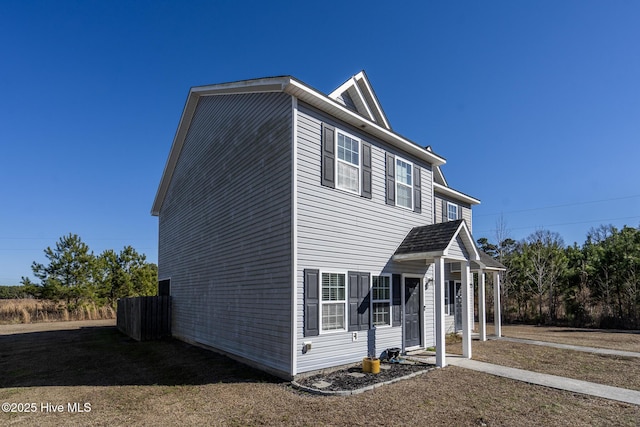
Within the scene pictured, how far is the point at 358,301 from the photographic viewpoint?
29.3ft

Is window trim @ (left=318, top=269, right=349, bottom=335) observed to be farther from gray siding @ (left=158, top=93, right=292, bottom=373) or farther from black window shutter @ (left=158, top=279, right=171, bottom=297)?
black window shutter @ (left=158, top=279, right=171, bottom=297)

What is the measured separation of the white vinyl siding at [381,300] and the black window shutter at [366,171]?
7.34ft

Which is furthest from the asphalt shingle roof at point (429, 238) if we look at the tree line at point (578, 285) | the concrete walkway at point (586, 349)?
the tree line at point (578, 285)

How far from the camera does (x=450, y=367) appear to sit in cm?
882

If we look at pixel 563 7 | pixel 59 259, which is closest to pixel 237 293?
pixel 563 7

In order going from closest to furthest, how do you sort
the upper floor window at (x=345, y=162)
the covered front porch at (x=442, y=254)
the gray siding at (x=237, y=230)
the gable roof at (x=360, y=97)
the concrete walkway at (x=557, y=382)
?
the concrete walkway at (x=557, y=382)
the gray siding at (x=237, y=230)
the upper floor window at (x=345, y=162)
the covered front porch at (x=442, y=254)
the gable roof at (x=360, y=97)

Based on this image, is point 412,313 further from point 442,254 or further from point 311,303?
point 311,303

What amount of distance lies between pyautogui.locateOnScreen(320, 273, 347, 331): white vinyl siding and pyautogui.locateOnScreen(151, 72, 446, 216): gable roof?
3977mm

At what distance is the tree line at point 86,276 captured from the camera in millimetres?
25484

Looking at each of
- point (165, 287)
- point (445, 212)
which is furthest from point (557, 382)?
point (165, 287)

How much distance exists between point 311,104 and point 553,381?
790 cm

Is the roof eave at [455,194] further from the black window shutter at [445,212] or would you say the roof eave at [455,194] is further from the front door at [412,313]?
the front door at [412,313]

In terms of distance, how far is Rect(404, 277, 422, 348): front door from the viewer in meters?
10.5

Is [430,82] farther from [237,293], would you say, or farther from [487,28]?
[237,293]
